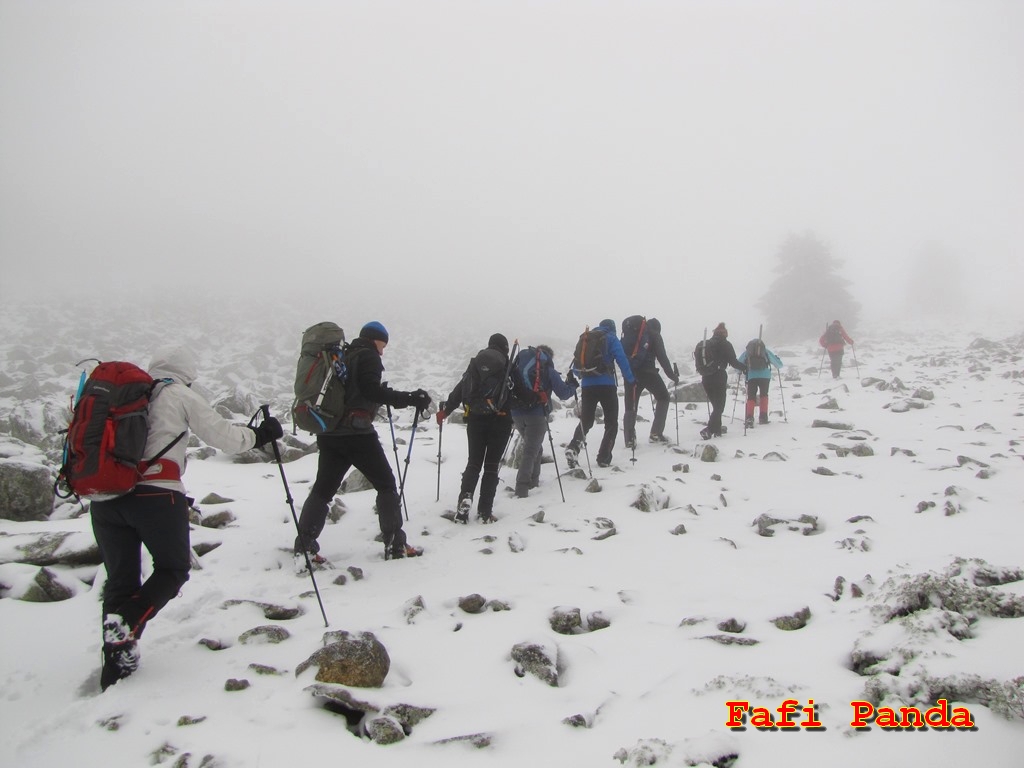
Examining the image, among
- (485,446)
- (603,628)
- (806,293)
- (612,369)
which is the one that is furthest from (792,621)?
(806,293)

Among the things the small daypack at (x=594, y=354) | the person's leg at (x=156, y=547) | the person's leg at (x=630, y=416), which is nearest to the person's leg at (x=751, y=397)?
the person's leg at (x=630, y=416)

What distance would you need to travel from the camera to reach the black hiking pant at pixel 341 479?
583cm

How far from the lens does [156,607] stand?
3.85 metres

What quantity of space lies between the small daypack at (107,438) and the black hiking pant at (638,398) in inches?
332

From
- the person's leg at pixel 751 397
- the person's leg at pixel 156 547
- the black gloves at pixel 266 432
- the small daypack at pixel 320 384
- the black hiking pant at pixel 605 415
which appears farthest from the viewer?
the person's leg at pixel 751 397

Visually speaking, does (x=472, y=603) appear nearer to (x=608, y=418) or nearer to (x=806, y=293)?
(x=608, y=418)

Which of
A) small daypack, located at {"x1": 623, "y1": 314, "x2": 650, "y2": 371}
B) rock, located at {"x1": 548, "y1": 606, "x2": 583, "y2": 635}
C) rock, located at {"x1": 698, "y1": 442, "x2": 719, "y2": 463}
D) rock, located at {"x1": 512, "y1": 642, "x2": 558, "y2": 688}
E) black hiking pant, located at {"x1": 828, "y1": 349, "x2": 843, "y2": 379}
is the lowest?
rock, located at {"x1": 698, "y1": 442, "x2": 719, "y2": 463}

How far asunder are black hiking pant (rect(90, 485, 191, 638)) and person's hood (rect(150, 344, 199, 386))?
912 mm

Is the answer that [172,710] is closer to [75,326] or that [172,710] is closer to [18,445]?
[18,445]

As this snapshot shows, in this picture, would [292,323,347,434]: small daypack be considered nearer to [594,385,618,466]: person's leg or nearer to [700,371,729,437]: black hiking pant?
[594,385,618,466]: person's leg

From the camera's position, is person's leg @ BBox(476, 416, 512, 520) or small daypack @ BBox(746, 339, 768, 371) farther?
small daypack @ BBox(746, 339, 768, 371)

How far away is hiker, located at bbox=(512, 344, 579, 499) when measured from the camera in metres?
8.19

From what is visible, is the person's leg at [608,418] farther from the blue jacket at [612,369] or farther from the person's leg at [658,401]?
the person's leg at [658,401]

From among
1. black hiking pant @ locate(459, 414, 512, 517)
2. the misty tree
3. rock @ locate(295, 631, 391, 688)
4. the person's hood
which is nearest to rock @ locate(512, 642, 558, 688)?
rock @ locate(295, 631, 391, 688)
